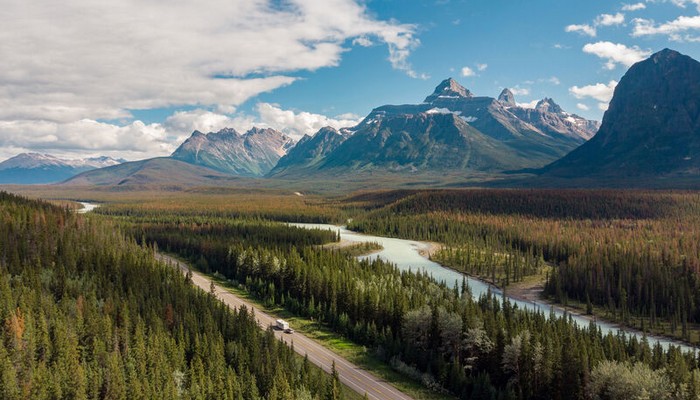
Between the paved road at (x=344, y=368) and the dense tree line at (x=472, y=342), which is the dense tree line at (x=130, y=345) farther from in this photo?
the dense tree line at (x=472, y=342)

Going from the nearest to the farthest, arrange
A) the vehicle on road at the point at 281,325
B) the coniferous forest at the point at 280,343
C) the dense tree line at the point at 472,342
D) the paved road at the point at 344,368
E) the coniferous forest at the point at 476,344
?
1. the coniferous forest at the point at 476,344
2. the coniferous forest at the point at 280,343
3. the dense tree line at the point at 472,342
4. the paved road at the point at 344,368
5. the vehicle on road at the point at 281,325

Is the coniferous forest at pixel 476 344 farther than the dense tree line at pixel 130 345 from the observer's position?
Yes

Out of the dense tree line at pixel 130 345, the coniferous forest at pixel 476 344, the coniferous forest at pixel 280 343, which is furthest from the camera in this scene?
the coniferous forest at pixel 280 343

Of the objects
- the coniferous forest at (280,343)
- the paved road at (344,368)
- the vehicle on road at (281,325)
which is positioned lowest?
the paved road at (344,368)

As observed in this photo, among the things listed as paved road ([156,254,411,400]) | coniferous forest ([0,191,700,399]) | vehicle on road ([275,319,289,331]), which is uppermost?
coniferous forest ([0,191,700,399])

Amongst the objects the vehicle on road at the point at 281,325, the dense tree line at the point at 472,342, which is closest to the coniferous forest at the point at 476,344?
the dense tree line at the point at 472,342

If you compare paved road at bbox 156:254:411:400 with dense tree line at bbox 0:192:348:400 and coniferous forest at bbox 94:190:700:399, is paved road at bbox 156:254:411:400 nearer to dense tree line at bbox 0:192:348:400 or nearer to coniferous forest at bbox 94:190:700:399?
dense tree line at bbox 0:192:348:400

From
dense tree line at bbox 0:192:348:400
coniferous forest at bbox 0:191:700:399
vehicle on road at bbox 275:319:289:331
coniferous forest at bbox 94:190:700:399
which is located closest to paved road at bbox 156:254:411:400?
vehicle on road at bbox 275:319:289:331

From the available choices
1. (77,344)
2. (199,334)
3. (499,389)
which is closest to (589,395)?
(499,389)
